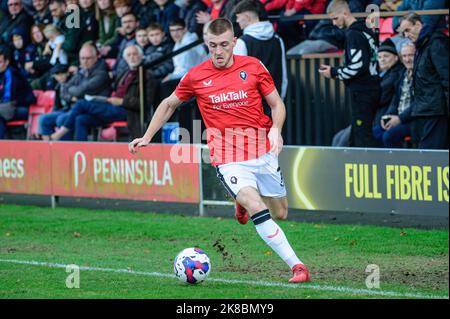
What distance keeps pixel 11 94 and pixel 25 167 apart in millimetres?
3204

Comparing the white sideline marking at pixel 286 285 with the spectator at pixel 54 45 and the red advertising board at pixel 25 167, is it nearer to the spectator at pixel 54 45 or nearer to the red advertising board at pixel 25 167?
the red advertising board at pixel 25 167

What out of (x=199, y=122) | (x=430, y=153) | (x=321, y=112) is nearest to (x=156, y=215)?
(x=199, y=122)

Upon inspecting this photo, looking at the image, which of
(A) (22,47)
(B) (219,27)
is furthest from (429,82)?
(A) (22,47)

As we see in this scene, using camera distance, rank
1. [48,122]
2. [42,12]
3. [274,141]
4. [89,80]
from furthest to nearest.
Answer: [42,12] → [48,122] → [89,80] → [274,141]

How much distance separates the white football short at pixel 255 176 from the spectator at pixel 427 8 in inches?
157

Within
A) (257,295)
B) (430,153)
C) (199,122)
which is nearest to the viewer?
(257,295)

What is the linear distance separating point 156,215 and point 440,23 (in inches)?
188

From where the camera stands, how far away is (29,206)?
17.1m

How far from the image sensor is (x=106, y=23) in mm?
19828

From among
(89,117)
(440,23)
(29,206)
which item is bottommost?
(29,206)

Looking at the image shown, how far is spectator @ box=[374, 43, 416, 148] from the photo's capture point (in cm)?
1389

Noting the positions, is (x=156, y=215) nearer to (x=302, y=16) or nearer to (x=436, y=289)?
(x=302, y=16)

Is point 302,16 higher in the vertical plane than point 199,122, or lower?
higher

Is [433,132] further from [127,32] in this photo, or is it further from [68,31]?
[68,31]
